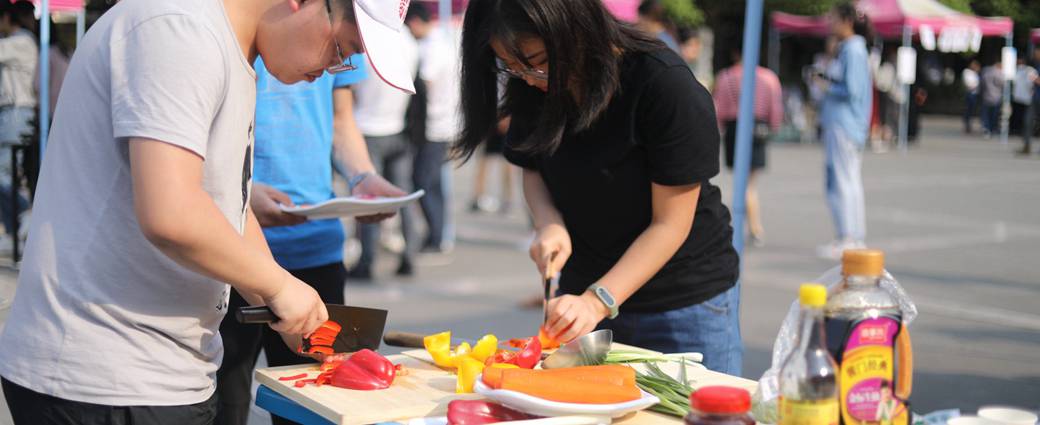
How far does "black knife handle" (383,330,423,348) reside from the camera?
250 centimetres

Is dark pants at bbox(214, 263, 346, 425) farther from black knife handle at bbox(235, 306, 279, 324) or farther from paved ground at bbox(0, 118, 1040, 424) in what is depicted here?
paved ground at bbox(0, 118, 1040, 424)

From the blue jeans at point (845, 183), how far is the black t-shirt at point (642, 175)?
6050mm

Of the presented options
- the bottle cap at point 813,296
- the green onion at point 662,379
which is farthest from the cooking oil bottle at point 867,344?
the green onion at point 662,379

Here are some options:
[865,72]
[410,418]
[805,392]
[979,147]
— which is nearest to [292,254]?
[410,418]

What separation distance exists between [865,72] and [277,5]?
756 cm

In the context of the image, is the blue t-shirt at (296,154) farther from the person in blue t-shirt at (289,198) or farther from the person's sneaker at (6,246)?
the person's sneaker at (6,246)

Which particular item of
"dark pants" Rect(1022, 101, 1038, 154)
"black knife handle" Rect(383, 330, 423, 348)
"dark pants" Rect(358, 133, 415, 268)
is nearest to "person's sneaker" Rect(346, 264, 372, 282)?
"dark pants" Rect(358, 133, 415, 268)

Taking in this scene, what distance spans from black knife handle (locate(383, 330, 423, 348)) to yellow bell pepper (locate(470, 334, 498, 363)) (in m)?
0.16

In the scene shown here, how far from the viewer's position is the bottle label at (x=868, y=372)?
5.58ft

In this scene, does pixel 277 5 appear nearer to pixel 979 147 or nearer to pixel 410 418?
pixel 410 418

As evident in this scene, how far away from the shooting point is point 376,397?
6.86ft

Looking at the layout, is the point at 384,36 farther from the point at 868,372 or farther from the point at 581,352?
the point at 868,372

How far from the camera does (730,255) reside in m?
2.94

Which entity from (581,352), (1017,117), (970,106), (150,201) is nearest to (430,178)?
(581,352)
